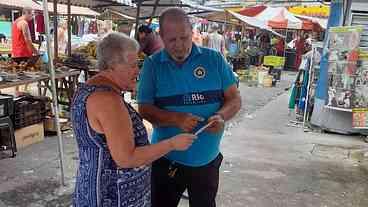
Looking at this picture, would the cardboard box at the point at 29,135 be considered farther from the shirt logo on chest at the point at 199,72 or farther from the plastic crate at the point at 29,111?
the shirt logo on chest at the point at 199,72

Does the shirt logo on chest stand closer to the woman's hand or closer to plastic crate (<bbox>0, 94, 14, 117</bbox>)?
the woman's hand

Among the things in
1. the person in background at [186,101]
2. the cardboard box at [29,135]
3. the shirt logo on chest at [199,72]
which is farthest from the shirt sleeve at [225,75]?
the cardboard box at [29,135]

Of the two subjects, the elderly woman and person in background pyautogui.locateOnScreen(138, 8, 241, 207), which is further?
person in background pyautogui.locateOnScreen(138, 8, 241, 207)

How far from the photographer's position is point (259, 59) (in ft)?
63.9

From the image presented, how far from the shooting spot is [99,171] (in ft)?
5.68

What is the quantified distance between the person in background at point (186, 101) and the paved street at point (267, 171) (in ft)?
5.84

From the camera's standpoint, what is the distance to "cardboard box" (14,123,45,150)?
5539 millimetres

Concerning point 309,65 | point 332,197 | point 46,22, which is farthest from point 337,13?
point 46,22

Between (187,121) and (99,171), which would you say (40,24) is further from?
(99,171)

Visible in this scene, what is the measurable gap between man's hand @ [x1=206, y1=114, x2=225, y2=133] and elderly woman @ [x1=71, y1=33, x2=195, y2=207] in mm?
276

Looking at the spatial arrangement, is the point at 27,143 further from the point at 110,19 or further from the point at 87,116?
the point at 110,19

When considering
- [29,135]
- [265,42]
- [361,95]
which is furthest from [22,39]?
[265,42]

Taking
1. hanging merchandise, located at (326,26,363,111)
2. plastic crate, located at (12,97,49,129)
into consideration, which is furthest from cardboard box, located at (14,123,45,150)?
hanging merchandise, located at (326,26,363,111)

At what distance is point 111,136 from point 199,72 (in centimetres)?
72
